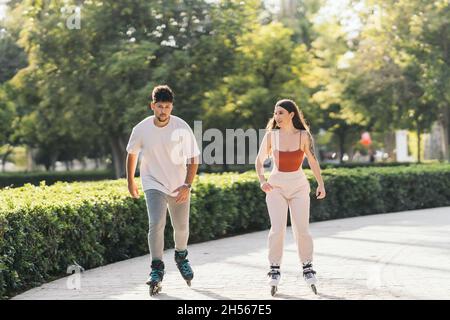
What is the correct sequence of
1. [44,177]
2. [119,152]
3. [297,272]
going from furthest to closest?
[44,177], [119,152], [297,272]

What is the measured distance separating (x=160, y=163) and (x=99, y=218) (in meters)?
2.97

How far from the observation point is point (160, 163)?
8203mm

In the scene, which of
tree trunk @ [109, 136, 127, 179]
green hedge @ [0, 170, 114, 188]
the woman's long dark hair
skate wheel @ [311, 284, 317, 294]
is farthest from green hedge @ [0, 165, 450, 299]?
green hedge @ [0, 170, 114, 188]

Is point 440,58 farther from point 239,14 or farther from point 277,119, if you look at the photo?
point 277,119

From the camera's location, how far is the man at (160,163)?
816 cm

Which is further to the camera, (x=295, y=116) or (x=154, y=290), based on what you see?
(x=295, y=116)

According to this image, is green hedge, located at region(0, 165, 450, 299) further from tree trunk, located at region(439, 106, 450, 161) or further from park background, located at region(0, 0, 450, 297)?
tree trunk, located at region(439, 106, 450, 161)

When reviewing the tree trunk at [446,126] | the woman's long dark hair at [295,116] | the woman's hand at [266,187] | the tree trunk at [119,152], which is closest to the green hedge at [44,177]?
the tree trunk at [119,152]

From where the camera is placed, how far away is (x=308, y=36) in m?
52.0

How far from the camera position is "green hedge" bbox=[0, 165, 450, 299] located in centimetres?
886

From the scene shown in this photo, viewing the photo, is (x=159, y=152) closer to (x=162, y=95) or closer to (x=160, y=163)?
(x=160, y=163)

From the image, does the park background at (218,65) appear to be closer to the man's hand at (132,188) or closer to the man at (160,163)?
the man at (160,163)

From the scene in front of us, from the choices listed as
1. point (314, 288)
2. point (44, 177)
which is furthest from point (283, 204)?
point (44, 177)
